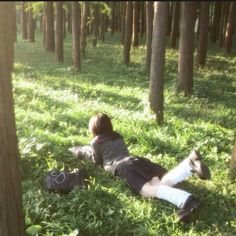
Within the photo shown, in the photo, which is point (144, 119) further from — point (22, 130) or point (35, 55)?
point (35, 55)

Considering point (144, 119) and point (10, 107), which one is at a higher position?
point (10, 107)

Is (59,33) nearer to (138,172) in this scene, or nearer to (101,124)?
(101,124)

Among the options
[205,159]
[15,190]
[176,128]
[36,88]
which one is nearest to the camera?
[15,190]

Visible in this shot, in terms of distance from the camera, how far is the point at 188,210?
16.5 ft

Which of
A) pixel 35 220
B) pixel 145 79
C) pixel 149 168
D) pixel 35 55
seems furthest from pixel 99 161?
pixel 35 55

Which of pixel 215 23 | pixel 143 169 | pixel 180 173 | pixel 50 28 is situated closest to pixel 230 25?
pixel 215 23

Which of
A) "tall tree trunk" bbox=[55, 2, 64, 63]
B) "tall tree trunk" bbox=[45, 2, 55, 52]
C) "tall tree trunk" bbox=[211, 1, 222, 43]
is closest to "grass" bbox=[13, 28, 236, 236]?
"tall tree trunk" bbox=[55, 2, 64, 63]

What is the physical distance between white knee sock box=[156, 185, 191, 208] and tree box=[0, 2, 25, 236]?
6.64 ft

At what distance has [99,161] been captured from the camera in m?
6.46

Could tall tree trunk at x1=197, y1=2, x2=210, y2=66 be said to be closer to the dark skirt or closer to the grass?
the grass

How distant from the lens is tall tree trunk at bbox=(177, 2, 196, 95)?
11762 millimetres

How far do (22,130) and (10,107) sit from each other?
190 inches

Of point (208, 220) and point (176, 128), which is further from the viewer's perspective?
point (176, 128)

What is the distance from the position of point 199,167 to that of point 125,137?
3043 millimetres
